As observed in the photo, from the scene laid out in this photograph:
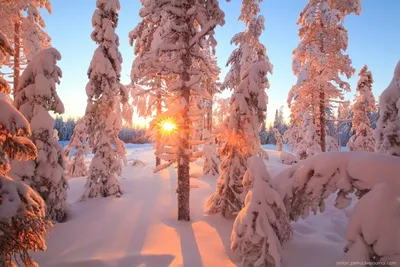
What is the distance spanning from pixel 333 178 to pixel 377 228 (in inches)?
47.3

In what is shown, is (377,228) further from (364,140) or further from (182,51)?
(364,140)

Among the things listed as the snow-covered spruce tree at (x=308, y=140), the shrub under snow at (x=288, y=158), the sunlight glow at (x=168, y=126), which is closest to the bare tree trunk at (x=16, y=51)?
the sunlight glow at (x=168, y=126)

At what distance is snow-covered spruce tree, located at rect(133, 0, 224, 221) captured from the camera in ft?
28.6

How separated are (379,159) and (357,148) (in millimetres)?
20737

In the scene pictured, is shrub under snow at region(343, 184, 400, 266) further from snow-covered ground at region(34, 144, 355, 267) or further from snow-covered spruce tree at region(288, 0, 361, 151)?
snow-covered spruce tree at region(288, 0, 361, 151)

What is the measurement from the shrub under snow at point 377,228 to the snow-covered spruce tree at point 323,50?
40.8 ft

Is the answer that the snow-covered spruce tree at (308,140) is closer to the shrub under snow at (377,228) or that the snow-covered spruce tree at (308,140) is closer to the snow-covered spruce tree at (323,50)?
the snow-covered spruce tree at (323,50)

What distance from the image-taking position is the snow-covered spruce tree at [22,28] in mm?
12398

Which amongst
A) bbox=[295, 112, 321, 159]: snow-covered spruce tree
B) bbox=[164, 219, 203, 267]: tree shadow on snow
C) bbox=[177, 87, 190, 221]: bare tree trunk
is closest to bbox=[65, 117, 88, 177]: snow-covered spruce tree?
bbox=[177, 87, 190, 221]: bare tree trunk

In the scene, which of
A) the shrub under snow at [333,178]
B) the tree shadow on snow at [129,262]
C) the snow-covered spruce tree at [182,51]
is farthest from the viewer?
the snow-covered spruce tree at [182,51]

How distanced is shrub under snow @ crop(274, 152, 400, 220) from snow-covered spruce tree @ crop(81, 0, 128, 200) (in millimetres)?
9174

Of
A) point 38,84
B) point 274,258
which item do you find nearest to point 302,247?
point 274,258

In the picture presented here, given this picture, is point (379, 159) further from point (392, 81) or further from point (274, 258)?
point (392, 81)

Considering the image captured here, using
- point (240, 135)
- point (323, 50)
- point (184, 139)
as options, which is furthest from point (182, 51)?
point (323, 50)
